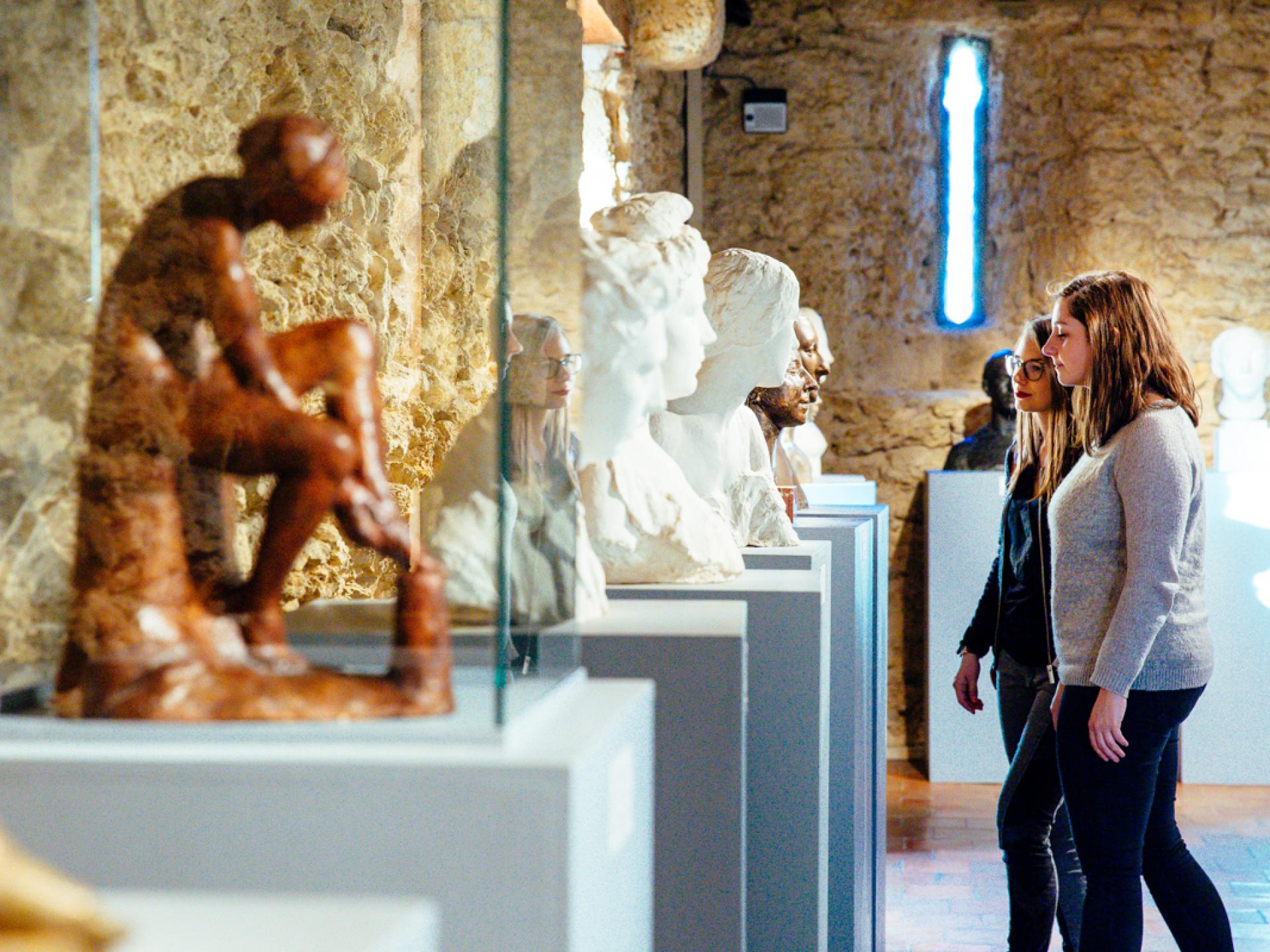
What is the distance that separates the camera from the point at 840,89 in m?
7.41

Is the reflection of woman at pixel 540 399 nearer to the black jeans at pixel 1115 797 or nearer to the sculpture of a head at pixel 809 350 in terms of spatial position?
the black jeans at pixel 1115 797

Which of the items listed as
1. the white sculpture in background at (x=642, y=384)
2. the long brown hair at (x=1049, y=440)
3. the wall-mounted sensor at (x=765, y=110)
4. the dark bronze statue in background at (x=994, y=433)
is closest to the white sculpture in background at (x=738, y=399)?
the white sculpture in background at (x=642, y=384)

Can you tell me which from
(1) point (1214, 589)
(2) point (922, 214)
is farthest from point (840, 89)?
(1) point (1214, 589)

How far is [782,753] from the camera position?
213 cm

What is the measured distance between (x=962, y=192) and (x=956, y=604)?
2.26m

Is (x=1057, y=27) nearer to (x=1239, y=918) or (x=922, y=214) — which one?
(x=922, y=214)

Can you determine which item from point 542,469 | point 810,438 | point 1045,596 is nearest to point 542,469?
point 542,469

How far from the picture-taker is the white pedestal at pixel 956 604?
6531 mm

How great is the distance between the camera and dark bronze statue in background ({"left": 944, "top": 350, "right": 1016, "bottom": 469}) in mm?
6594

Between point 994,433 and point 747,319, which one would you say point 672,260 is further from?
point 994,433

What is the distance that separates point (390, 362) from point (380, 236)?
0.48ft

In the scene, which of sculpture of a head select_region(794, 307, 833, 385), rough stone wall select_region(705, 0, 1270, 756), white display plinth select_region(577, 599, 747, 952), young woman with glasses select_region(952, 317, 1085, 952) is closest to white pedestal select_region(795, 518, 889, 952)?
young woman with glasses select_region(952, 317, 1085, 952)

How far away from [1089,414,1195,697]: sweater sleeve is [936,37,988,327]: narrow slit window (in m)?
5.18

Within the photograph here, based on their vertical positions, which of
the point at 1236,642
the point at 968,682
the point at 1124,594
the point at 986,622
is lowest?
the point at 1236,642
